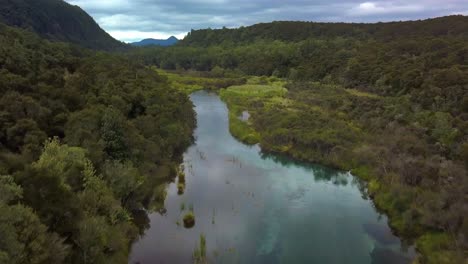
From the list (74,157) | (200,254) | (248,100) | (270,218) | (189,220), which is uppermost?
(74,157)

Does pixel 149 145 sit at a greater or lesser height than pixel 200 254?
greater

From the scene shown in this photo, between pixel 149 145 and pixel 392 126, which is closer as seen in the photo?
pixel 149 145

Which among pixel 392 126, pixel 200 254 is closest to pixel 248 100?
pixel 392 126

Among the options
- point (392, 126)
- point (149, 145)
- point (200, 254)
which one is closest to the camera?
point (200, 254)

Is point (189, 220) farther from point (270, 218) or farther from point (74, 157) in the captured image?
point (74, 157)

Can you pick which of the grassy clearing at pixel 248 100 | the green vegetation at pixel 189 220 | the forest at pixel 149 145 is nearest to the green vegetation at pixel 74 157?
the forest at pixel 149 145

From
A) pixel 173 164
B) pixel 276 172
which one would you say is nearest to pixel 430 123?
pixel 276 172

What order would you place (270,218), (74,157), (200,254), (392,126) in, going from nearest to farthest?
1. (200,254)
2. (74,157)
3. (270,218)
4. (392,126)

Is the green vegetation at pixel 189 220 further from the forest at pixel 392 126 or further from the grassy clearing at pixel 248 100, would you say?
the grassy clearing at pixel 248 100
